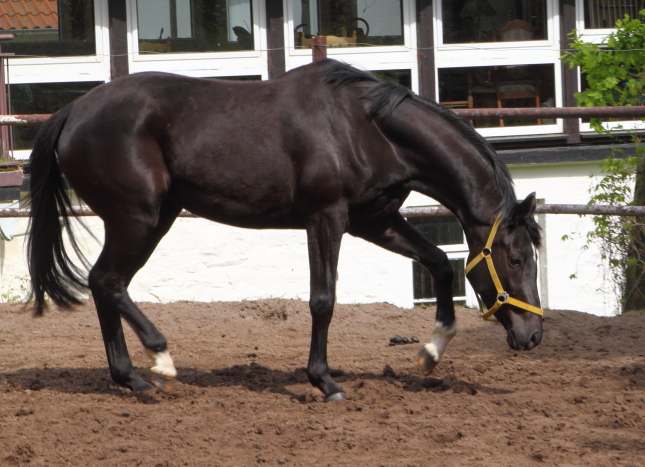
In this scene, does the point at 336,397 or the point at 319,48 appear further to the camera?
the point at 319,48

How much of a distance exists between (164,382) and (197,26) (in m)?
5.93

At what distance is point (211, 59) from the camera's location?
8.66 meters

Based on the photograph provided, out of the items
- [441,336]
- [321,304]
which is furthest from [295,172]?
[441,336]

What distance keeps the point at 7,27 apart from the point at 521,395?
299 inches

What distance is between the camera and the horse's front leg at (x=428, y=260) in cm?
407

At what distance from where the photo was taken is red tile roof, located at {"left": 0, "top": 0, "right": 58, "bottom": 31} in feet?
28.6

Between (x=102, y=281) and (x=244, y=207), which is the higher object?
(x=244, y=207)

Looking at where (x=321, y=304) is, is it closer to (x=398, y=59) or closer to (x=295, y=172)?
(x=295, y=172)

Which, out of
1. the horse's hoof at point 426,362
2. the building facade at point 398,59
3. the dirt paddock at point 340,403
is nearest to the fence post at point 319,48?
the building facade at point 398,59

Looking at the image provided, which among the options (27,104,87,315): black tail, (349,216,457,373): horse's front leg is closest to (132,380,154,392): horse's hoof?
(27,104,87,315): black tail

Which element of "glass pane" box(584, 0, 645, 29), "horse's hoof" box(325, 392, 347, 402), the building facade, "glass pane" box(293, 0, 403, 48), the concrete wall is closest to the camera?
"horse's hoof" box(325, 392, 347, 402)

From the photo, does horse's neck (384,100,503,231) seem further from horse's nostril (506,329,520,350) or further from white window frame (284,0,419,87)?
white window frame (284,0,419,87)

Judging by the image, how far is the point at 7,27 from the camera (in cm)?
880

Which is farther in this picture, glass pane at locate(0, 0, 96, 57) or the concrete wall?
glass pane at locate(0, 0, 96, 57)
